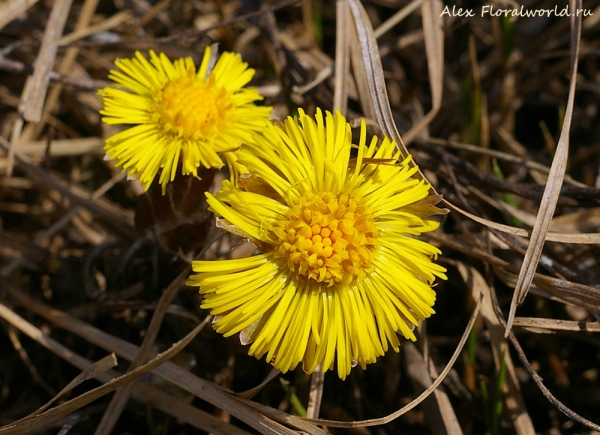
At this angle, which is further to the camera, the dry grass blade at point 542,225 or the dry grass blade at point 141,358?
the dry grass blade at point 141,358

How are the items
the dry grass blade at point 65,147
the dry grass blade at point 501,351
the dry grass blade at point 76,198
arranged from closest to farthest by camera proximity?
1. the dry grass blade at point 501,351
2. the dry grass blade at point 76,198
3. the dry grass blade at point 65,147

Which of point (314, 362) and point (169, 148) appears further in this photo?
point (169, 148)

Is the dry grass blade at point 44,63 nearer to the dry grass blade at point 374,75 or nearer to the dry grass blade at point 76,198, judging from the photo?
the dry grass blade at point 76,198

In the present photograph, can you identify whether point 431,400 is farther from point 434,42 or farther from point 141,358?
point 434,42

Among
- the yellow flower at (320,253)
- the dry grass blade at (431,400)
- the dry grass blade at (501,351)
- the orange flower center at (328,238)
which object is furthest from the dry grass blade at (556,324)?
the orange flower center at (328,238)

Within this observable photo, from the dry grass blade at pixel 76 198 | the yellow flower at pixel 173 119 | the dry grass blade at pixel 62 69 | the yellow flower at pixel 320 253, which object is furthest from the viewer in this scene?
the dry grass blade at pixel 62 69

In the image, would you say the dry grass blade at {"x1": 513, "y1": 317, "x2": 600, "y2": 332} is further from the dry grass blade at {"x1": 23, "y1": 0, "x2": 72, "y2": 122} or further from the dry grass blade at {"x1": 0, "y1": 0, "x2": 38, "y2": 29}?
the dry grass blade at {"x1": 0, "y1": 0, "x2": 38, "y2": 29}

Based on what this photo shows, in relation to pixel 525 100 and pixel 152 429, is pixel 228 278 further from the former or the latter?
pixel 525 100

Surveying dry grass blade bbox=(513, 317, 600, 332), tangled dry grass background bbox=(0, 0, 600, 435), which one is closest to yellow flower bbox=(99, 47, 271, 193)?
tangled dry grass background bbox=(0, 0, 600, 435)

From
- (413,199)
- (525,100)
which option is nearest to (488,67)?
(525,100)

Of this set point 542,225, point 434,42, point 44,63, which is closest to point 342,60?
point 434,42
